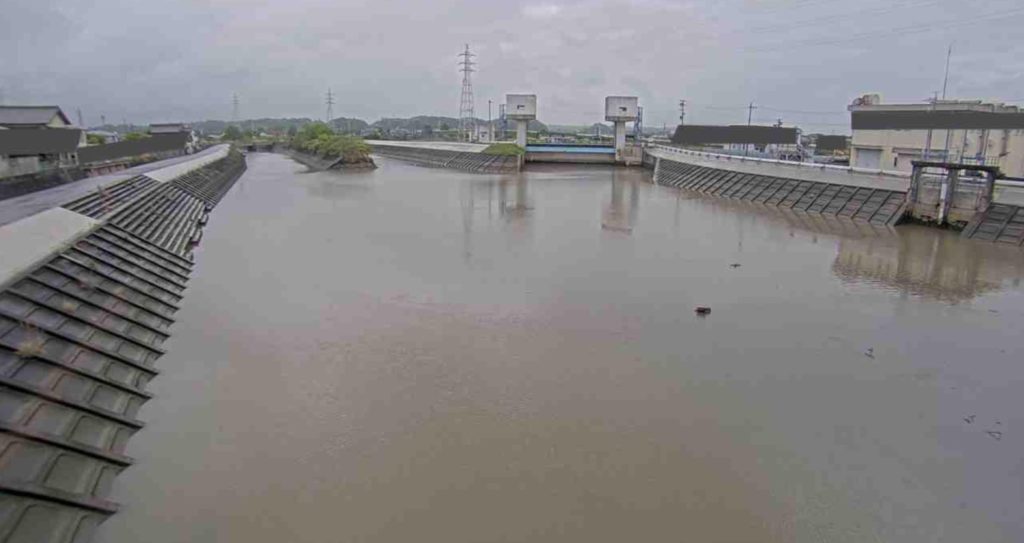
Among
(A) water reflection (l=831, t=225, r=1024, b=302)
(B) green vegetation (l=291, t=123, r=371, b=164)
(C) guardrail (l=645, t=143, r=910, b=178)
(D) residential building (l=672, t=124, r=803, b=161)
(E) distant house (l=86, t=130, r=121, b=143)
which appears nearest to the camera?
(A) water reflection (l=831, t=225, r=1024, b=302)

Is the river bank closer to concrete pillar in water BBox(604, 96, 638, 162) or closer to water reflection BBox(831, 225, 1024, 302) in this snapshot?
concrete pillar in water BBox(604, 96, 638, 162)

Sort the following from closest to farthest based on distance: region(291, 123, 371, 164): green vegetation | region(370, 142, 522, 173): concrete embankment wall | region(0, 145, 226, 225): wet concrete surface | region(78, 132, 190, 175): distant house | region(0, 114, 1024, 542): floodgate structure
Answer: region(0, 114, 1024, 542): floodgate structure, region(0, 145, 226, 225): wet concrete surface, region(78, 132, 190, 175): distant house, region(370, 142, 522, 173): concrete embankment wall, region(291, 123, 371, 164): green vegetation

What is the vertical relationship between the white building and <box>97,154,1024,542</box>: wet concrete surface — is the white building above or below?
above

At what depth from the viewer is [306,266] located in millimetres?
11609

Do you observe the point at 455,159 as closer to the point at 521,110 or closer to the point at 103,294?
the point at 521,110

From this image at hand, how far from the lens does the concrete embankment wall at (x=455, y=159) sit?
115 ft

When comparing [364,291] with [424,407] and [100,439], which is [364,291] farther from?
[100,439]

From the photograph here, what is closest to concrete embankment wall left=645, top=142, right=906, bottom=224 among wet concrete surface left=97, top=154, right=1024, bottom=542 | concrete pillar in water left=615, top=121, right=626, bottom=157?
wet concrete surface left=97, top=154, right=1024, bottom=542

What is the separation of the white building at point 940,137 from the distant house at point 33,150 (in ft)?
79.0

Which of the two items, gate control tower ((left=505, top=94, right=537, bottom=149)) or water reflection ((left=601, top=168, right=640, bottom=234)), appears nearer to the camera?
water reflection ((left=601, top=168, right=640, bottom=234))

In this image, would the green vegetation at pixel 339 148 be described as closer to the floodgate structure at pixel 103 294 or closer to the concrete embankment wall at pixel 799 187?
the floodgate structure at pixel 103 294

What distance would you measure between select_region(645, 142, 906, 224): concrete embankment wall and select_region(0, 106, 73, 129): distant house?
85.1 ft

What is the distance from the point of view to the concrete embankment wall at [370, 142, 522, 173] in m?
35.1

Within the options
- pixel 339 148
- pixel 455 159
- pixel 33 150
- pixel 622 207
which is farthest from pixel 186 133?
pixel 622 207
